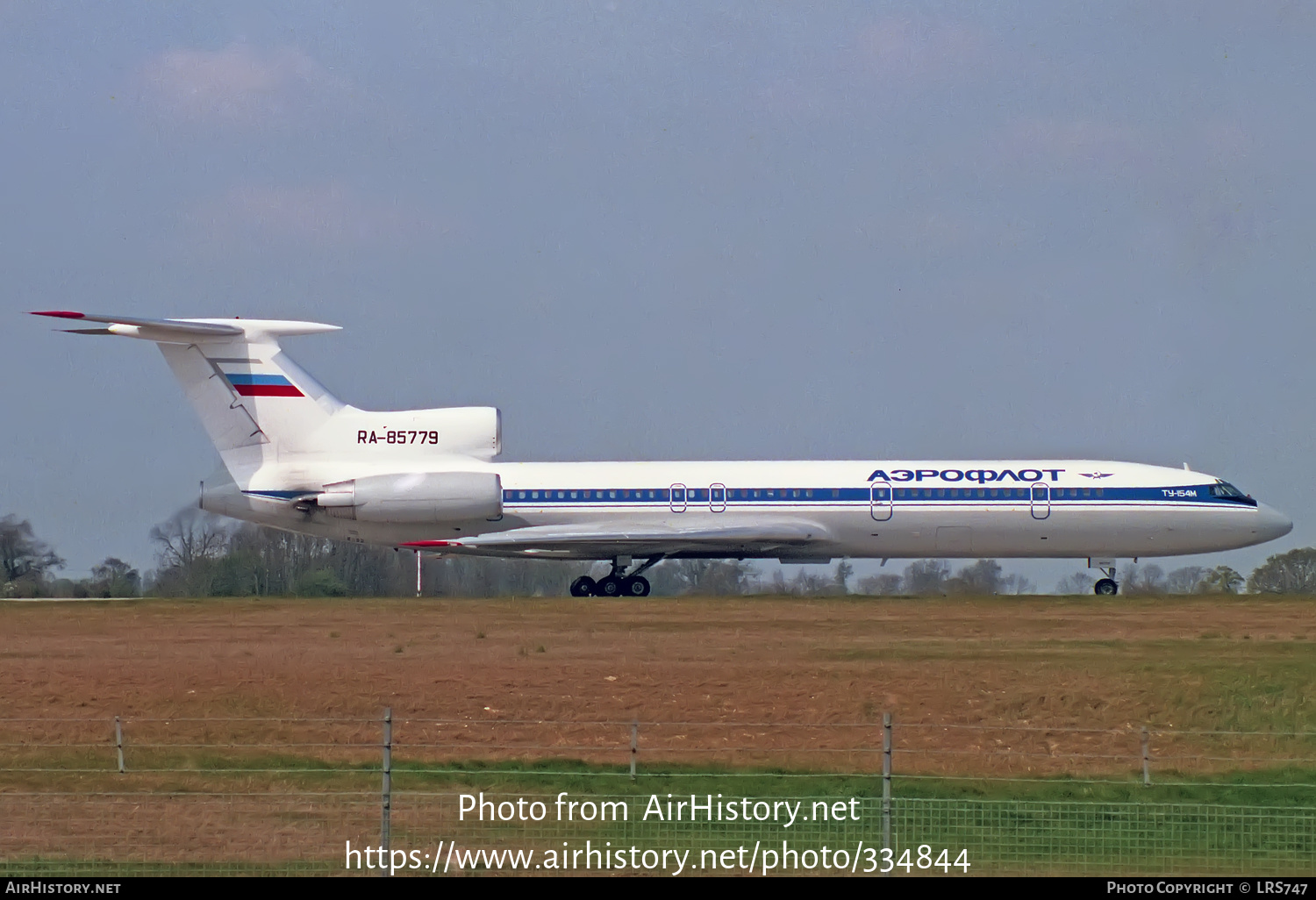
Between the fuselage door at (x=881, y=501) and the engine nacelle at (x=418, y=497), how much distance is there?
8496 mm

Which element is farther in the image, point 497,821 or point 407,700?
point 407,700

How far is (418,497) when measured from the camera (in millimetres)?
37344

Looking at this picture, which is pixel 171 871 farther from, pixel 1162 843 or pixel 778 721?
pixel 778 721

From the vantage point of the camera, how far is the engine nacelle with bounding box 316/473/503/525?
37.3 metres

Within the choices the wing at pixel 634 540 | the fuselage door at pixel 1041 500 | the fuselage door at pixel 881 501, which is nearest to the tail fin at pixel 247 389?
the wing at pixel 634 540

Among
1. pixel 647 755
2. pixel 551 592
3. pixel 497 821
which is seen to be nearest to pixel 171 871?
pixel 497 821

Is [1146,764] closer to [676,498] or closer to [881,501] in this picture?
[881,501]

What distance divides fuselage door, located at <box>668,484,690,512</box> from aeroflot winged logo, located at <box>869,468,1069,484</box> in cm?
430

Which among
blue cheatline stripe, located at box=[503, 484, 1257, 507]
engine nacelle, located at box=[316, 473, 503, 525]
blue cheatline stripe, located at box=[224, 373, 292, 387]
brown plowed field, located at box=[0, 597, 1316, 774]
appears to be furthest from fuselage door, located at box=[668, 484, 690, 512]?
blue cheatline stripe, located at box=[224, 373, 292, 387]

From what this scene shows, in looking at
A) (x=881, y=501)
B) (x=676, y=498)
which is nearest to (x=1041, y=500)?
(x=881, y=501)

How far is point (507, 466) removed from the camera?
38719 mm

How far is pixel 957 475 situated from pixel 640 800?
22.1m

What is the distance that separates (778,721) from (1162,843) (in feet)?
25.3

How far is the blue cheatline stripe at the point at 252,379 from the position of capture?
123ft
